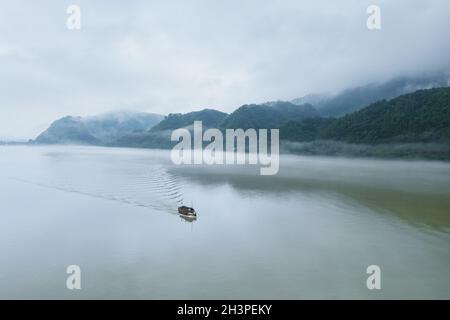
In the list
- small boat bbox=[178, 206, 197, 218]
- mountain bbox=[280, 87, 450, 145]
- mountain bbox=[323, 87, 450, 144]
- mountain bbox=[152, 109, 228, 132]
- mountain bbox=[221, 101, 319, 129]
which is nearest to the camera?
small boat bbox=[178, 206, 197, 218]

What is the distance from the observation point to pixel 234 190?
87.6 ft

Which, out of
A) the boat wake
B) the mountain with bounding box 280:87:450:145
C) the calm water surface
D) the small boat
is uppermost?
the mountain with bounding box 280:87:450:145

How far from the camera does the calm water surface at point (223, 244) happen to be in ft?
31.0

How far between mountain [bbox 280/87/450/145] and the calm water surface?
182 ft

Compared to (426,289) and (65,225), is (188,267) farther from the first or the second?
(65,225)

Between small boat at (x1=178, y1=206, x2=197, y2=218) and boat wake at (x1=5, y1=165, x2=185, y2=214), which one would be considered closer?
small boat at (x1=178, y1=206, x2=197, y2=218)

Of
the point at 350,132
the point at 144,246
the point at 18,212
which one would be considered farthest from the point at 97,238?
the point at 350,132

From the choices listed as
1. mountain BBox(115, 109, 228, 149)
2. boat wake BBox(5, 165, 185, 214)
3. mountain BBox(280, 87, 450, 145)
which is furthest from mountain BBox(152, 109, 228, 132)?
boat wake BBox(5, 165, 185, 214)

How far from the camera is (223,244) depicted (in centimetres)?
1310

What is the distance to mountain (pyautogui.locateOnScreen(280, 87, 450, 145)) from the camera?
72.4 m

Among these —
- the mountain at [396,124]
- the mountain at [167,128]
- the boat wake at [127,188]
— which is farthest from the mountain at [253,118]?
the boat wake at [127,188]

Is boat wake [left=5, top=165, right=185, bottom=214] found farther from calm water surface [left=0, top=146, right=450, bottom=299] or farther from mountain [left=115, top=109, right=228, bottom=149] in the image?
mountain [left=115, top=109, right=228, bottom=149]

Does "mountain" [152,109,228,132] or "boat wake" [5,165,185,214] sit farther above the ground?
"mountain" [152,109,228,132]

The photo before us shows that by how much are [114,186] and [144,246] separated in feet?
49.6
